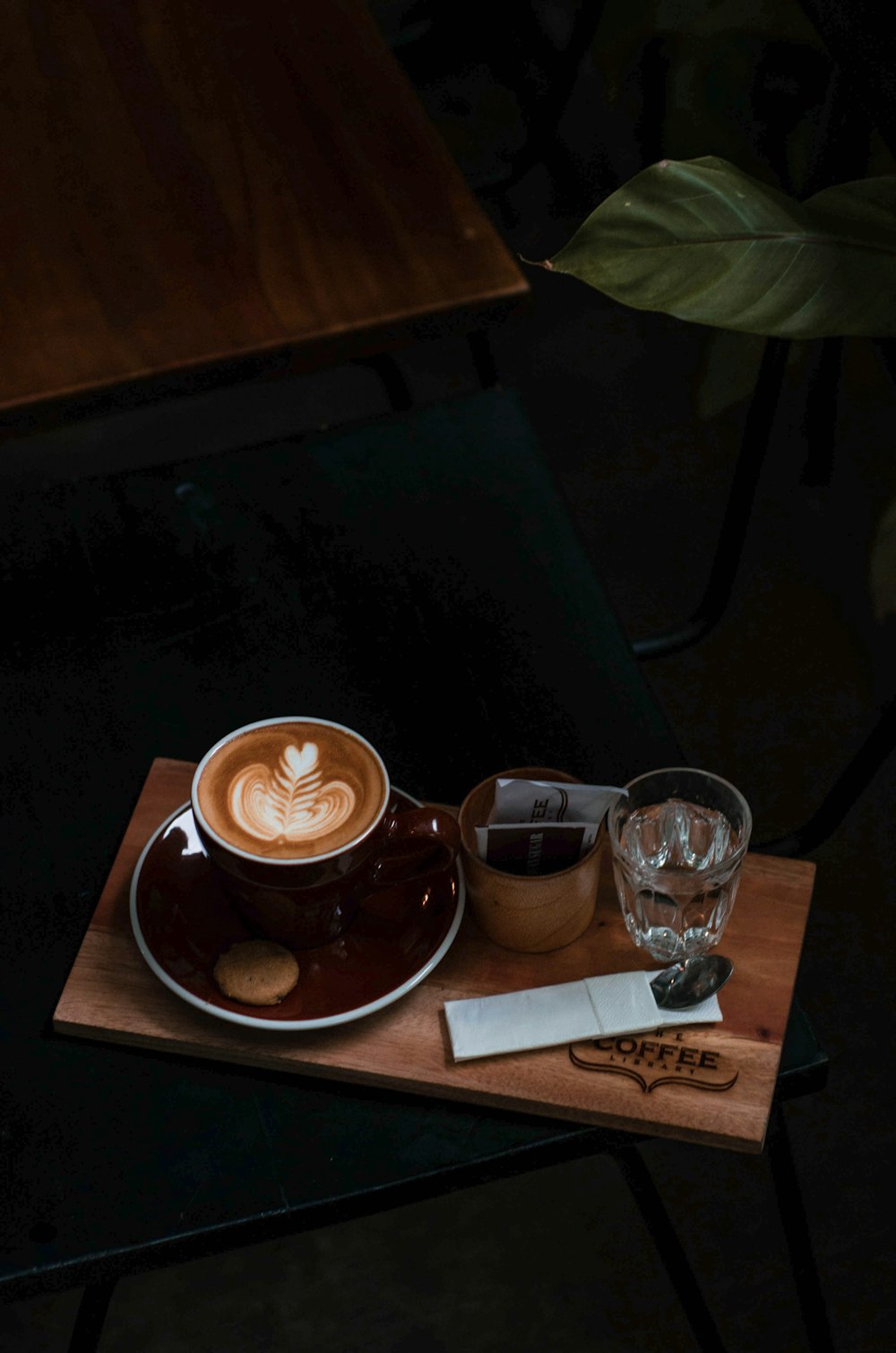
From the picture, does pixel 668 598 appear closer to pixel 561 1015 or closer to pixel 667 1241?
pixel 667 1241

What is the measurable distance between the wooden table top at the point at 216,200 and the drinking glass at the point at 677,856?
0.46m

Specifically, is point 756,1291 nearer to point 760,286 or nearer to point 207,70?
point 760,286

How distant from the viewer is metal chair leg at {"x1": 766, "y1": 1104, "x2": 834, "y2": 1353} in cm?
97

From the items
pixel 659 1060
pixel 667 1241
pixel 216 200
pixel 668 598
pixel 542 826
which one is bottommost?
pixel 668 598

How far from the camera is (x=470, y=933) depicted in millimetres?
893

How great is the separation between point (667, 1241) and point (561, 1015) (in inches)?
14.5

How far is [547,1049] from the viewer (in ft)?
2.74

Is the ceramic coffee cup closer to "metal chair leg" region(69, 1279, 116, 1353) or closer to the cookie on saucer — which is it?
the cookie on saucer

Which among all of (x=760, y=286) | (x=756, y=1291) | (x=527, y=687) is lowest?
(x=756, y=1291)

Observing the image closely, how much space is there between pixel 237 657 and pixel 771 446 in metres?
1.42

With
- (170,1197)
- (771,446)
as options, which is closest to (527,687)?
(170,1197)

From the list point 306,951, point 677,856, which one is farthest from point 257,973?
point 677,856

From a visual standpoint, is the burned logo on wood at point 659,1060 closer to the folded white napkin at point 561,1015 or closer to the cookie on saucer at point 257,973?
the folded white napkin at point 561,1015

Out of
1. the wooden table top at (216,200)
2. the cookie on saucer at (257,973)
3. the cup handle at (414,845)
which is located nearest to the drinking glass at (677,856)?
the cup handle at (414,845)
